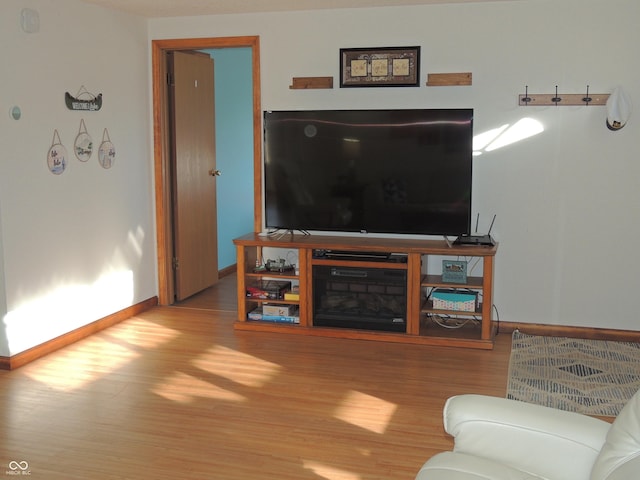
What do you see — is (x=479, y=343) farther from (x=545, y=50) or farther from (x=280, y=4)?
(x=280, y=4)

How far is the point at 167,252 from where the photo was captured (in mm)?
5766

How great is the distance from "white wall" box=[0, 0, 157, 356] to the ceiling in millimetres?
199

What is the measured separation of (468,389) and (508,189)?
5.50ft

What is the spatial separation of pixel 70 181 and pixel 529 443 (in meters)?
3.63

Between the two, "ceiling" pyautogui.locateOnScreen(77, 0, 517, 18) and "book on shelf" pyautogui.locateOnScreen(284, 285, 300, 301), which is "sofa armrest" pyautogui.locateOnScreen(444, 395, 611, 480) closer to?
"book on shelf" pyautogui.locateOnScreen(284, 285, 300, 301)

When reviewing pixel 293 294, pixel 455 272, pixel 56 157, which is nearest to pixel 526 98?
pixel 455 272

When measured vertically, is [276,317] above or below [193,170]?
below

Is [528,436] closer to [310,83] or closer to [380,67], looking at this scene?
[380,67]

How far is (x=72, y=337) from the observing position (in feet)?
15.6

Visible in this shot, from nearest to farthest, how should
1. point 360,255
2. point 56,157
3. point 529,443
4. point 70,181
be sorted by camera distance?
point 529,443, point 56,157, point 70,181, point 360,255

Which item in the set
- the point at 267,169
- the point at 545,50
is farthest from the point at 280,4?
the point at 545,50

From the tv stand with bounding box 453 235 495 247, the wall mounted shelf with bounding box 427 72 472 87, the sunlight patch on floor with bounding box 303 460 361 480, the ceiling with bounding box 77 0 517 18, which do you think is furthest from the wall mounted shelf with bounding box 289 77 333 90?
the sunlight patch on floor with bounding box 303 460 361 480

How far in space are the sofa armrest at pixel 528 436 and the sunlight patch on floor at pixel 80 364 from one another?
8.44ft

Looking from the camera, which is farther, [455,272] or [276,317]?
[276,317]
